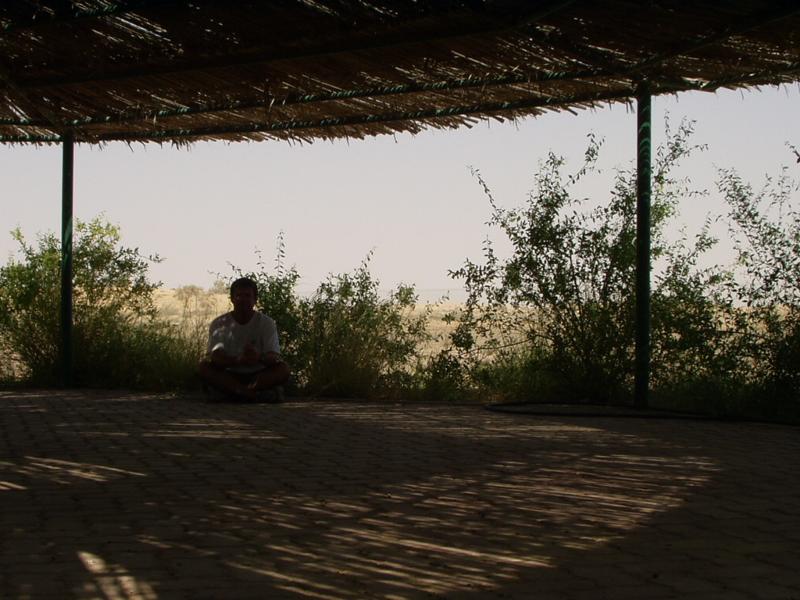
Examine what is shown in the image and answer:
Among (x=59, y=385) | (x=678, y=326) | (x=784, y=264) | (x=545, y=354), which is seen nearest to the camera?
(x=784, y=264)

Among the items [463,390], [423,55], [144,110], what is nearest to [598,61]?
[423,55]

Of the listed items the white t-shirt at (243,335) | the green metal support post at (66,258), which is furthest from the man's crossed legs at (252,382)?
the green metal support post at (66,258)

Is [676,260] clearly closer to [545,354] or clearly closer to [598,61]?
[545,354]

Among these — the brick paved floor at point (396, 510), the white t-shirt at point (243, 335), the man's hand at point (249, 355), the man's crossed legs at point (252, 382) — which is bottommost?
the brick paved floor at point (396, 510)

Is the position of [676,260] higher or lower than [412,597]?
higher

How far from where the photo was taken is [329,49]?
24.7 feet

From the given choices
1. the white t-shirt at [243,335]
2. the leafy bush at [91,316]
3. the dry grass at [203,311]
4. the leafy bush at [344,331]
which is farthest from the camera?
the dry grass at [203,311]

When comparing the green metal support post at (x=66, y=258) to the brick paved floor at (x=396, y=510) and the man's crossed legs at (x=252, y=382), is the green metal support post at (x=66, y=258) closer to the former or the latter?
the man's crossed legs at (x=252, y=382)

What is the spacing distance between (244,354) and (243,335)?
1.14 ft

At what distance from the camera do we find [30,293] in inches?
416

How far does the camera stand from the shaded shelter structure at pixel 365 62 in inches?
265

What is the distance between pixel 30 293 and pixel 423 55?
5.27 metres

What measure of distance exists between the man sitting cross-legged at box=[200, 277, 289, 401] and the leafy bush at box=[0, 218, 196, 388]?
3.90 feet

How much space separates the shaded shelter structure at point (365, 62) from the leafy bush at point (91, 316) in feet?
1.84
